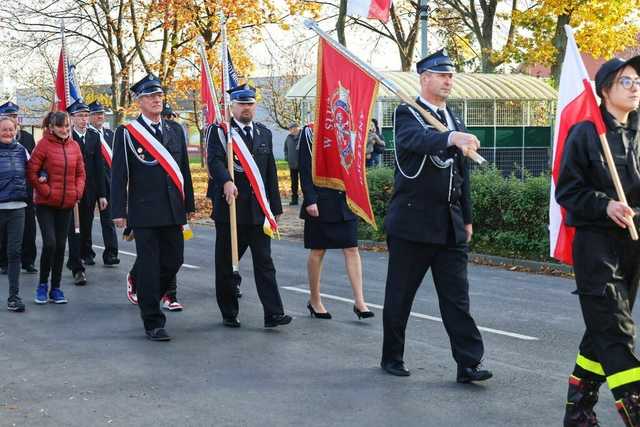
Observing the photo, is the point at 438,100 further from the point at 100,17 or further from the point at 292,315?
the point at 100,17

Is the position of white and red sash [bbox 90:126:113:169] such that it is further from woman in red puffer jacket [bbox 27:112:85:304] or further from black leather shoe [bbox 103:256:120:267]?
woman in red puffer jacket [bbox 27:112:85:304]

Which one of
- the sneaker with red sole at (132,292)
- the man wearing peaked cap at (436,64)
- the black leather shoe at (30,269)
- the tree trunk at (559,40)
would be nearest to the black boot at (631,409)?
the man wearing peaked cap at (436,64)

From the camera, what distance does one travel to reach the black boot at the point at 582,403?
5.14 m

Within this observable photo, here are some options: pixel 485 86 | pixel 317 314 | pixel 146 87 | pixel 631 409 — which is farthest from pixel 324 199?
pixel 485 86

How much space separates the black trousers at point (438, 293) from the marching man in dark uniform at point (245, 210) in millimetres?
1830

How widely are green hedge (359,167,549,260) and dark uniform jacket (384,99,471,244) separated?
261 inches

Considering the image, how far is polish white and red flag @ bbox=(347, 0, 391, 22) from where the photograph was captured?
1030cm

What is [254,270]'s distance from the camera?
8.27m

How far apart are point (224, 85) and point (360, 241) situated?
6690 millimetres

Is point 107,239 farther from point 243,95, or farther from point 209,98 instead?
point 243,95

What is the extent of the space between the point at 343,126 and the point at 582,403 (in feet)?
9.52

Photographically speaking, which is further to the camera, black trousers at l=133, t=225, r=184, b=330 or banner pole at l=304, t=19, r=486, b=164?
black trousers at l=133, t=225, r=184, b=330

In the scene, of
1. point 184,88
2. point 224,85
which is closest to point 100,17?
point 184,88

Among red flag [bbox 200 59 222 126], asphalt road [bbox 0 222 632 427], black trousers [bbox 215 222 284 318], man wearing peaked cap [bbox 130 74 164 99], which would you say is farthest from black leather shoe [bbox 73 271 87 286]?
man wearing peaked cap [bbox 130 74 164 99]
